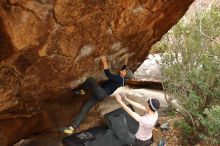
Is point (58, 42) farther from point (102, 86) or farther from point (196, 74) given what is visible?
point (196, 74)

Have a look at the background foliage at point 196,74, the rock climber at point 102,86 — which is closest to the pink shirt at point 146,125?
the rock climber at point 102,86

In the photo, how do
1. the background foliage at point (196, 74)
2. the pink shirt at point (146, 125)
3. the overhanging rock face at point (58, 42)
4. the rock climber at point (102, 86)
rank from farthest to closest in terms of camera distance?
the background foliage at point (196, 74)
the rock climber at point (102, 86)
the pink shirt at point (146, 125)
the overhanging rock face at point (58, 42)

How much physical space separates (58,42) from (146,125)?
7.89 ft

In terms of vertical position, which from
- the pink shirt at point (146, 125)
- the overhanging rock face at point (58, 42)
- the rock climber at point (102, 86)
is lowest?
the pink shirt at point (146, 125)

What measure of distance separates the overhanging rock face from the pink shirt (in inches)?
69.9

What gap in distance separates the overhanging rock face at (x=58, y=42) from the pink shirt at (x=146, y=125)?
178 centimetres

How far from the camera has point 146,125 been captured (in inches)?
320

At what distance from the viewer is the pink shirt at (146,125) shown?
8.05 metres

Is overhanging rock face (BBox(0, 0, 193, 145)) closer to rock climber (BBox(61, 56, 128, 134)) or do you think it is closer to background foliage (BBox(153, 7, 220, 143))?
rock climber (BBox(61, 56, 128, 134))

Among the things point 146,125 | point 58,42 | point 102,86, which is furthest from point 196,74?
point 58,42

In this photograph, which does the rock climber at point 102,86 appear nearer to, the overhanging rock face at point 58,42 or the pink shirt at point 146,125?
the overhanging rock face at point 58,42

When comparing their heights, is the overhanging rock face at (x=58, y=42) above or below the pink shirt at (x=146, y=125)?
above

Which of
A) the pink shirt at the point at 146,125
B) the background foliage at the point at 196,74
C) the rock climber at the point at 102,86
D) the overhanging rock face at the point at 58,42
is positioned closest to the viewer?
the overhanging rock face at the point at 58,42

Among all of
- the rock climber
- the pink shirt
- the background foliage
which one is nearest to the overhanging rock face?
the rock climber
